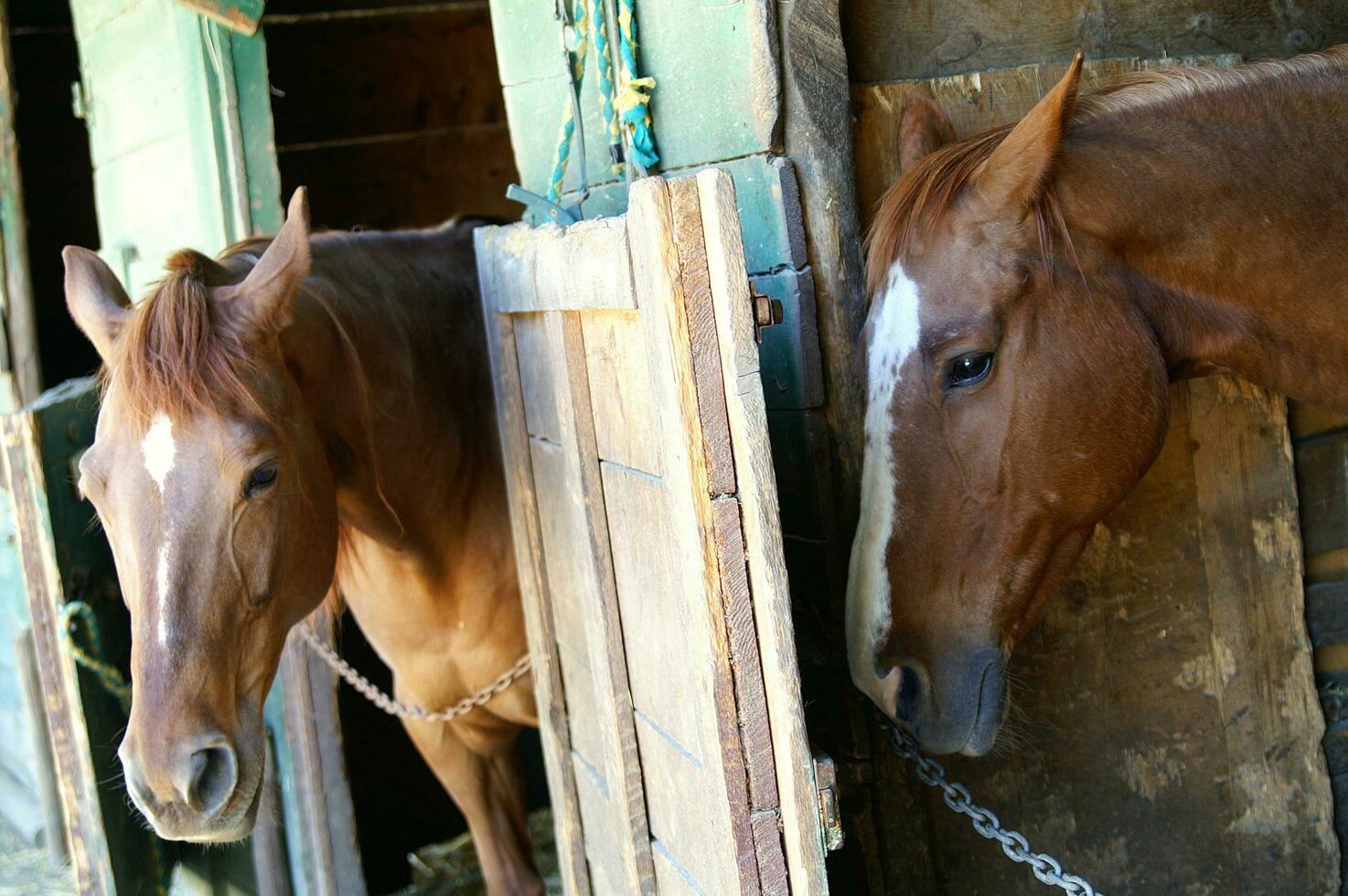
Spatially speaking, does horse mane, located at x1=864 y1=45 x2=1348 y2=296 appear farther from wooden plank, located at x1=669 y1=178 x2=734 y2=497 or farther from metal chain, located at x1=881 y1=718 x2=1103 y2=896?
metal chain, located at x1=881 y1=718 x2=1103 y2=896

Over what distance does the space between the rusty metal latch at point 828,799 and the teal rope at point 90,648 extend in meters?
2.07

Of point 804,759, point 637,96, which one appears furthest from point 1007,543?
point 637,96

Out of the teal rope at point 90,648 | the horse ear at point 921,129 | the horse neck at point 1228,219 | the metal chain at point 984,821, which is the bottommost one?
the metal chain at point 984,821

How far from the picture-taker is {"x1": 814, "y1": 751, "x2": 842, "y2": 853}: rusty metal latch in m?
1.40

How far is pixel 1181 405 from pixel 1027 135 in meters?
0.83

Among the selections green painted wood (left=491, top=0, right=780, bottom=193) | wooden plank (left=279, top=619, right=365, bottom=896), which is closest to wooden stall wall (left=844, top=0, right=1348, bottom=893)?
green painted wood (left=491, top=0, right=780, bottom=193)

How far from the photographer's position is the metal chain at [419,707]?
2857 millimetres

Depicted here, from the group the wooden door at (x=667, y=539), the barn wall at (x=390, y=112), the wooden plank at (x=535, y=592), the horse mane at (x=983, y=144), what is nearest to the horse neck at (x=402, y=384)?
the wooden plank at (x=535, y=592)

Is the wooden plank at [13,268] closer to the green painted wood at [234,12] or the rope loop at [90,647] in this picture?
the green painted wood at [234,12]

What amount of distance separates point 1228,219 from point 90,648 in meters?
2.75

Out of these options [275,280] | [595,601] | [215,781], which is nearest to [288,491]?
[275,280]

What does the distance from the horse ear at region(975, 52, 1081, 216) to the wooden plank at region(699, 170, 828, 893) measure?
1.99 feet

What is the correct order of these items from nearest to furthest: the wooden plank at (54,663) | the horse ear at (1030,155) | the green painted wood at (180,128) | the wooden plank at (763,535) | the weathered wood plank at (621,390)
Answer: the wooden plank at (763,535), the weathered wood plank at (621,390), the horse ear at (1030,155), the wooden plank at (54,663), the green painted wood at (180,128)

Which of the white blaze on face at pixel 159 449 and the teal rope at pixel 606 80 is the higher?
the teal rope at pixel 606 80
